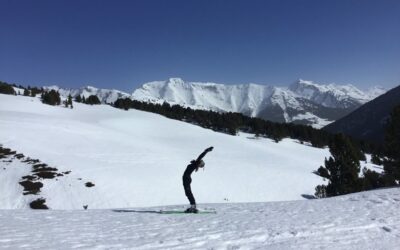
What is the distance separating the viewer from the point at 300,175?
233ft

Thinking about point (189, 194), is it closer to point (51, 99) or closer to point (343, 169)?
point (343, 169)

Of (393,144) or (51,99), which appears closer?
(393,144)

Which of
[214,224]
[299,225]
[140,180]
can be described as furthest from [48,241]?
[140,180]

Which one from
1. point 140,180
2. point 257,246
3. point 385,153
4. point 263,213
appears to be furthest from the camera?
point 140,180

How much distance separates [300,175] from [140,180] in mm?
33407

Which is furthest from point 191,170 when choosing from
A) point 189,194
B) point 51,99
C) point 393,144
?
point 51,99

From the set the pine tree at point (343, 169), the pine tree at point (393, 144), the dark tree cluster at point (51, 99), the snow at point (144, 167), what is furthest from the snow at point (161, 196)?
the pine tree at point (393, 144)

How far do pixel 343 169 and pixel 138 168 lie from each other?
30.7m

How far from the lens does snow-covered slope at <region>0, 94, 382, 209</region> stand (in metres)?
45.8

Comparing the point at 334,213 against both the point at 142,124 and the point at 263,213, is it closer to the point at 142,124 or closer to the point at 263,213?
the point at 263,213

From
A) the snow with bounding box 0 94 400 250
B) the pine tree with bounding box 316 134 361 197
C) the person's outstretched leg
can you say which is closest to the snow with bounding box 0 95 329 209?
the snow with bounding box 0 94 400 250

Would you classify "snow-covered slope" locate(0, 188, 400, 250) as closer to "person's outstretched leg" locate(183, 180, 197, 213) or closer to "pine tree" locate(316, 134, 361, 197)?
"person's outstretched leg" locate(183, 180, 197, 213)

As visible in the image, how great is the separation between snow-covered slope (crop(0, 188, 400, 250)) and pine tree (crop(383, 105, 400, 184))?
1954cm

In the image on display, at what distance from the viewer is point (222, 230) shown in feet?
39.5
